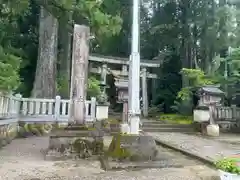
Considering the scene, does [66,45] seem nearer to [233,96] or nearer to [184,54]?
[184,54]

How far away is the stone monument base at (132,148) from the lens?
5066mm

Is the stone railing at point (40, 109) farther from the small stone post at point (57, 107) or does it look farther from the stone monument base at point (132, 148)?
the stone monument base at point (132, 148)

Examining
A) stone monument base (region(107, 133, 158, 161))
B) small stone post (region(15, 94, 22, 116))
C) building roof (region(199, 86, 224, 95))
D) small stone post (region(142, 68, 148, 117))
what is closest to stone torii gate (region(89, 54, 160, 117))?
small stone post (region(142, 68, 148, 117))

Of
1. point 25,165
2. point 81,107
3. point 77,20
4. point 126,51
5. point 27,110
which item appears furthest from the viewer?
point 126,51

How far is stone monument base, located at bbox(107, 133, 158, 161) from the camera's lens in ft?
16.6

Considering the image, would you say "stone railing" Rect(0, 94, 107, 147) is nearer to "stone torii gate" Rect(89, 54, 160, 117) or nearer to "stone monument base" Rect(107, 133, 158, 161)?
"stone monument base" Rect(107, 133, 158, 161)

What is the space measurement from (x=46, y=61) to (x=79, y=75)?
4.83 metres

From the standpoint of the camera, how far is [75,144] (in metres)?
5.43

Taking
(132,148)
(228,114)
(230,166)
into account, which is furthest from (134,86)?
(228,114)

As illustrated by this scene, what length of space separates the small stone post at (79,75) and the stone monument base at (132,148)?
1275mm

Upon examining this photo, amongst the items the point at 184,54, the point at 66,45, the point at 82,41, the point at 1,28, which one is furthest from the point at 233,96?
the point at 1,28

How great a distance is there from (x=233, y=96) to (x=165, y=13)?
7.12 meters

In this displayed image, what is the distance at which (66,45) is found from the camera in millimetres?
12969

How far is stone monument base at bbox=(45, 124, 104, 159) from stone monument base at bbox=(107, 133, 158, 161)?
56cm
